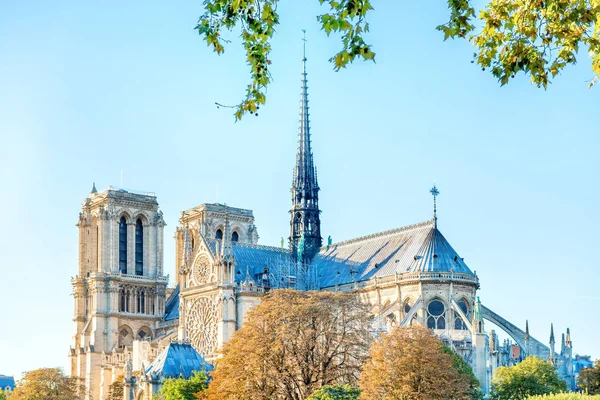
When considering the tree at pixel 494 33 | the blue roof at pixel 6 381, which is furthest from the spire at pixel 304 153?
Answer: the tree at pixel 494 33

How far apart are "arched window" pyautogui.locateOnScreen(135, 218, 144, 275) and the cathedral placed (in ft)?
0.40

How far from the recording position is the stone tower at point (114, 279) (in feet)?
380

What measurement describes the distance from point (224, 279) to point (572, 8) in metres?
75.3

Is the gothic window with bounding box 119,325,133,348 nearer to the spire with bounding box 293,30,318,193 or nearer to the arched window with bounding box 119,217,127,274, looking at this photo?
the arched window with bounding box 119,217,127,274

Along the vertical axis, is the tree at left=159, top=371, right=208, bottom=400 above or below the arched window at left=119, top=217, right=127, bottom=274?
below

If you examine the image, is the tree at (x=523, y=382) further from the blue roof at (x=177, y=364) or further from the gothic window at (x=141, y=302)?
the gothic window at (x=141, y=302)

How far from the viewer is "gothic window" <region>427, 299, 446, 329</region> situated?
273 feet

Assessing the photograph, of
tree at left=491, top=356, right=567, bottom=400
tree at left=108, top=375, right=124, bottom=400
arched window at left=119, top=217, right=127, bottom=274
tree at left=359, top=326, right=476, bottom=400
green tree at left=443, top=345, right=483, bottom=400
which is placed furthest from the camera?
arched window at left=119, top=217, right=127, bottom=274

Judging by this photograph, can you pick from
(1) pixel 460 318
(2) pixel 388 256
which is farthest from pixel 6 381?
(1) pixel 460 318

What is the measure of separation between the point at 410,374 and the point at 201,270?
41.7m

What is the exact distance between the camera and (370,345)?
63.5 m

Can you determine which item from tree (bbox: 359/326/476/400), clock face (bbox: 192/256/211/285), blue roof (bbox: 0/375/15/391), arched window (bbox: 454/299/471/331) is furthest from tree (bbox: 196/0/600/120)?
blue roof (bbox: 0/375/15/391)

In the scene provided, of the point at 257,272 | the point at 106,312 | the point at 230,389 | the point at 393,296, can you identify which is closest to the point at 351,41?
the point at 230,389

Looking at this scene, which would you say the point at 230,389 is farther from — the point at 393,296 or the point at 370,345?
the point at 393,296
